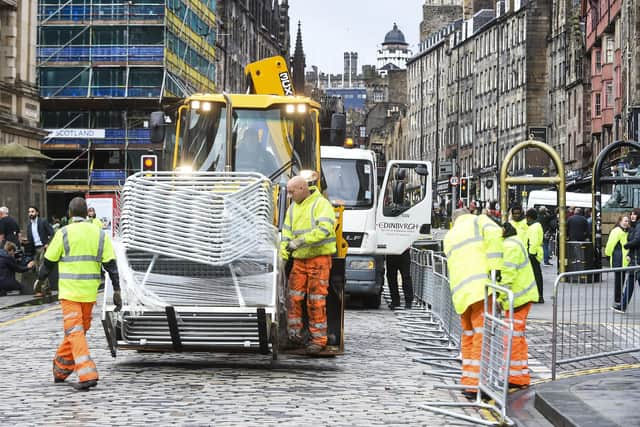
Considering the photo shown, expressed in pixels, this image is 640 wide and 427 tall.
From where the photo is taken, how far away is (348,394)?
11906 millimetres

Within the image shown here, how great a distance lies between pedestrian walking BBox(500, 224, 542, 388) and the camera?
12.3m

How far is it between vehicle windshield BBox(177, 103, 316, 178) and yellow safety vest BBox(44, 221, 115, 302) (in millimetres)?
Answer: 4421

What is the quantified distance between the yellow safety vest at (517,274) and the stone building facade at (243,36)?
230 feet

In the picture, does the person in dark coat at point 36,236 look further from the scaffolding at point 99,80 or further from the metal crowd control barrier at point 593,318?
the scaffolding at point 99,80

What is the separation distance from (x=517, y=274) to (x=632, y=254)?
35.5ft

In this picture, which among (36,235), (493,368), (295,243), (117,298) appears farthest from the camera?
(36,235)

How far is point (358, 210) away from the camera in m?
23.6

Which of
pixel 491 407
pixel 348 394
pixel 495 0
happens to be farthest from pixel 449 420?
pixel 495 0

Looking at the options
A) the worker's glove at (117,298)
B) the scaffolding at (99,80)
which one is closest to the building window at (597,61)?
the scaffolding at (99,80)

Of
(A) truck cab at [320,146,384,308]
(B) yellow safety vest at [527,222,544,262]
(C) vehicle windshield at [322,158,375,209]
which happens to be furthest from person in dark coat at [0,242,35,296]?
(B) yellow safety vest at [527,222,544,262]

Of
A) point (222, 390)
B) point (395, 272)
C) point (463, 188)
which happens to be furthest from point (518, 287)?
point (463, 188)

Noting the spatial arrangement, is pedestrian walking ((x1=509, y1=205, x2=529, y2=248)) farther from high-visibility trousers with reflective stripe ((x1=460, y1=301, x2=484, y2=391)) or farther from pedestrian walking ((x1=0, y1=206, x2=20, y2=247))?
high-visibility trousers with reflective stripe ((x1=460, y1=301, x2=484, y2=391))

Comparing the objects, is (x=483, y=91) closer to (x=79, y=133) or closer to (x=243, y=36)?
A: (x=243, y=36)

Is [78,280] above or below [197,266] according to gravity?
below
